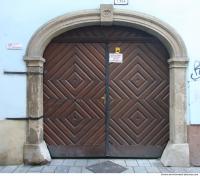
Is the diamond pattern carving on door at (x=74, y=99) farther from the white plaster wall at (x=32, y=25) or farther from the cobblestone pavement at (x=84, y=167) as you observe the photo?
the white plaster wall at (x=32, y=25)

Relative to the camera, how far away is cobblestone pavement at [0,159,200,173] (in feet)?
20.4

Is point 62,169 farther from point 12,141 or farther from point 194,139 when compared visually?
point 194,139

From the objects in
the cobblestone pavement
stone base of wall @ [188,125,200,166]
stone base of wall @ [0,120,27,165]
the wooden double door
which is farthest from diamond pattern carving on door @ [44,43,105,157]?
stone base of wall @ [188,125,200,166]

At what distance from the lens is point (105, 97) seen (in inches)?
274

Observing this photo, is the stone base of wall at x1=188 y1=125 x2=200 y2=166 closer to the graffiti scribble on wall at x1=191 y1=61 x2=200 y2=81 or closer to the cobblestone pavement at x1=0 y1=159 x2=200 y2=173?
the cobblestone pavement at x1=0 y1=159 x2=200 y2=173

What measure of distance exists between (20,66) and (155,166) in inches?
119

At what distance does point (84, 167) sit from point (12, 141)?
1.39 metres

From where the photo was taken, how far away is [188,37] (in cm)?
660

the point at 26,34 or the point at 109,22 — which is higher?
the point at 109,22

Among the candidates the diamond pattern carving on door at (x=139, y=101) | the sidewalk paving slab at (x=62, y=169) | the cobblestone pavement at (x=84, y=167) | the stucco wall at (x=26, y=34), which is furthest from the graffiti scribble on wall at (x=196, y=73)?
the sidewalk paving slab at (x=62, y=169)

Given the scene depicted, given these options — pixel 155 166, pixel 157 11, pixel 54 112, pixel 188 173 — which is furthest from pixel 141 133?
pixel 157 11

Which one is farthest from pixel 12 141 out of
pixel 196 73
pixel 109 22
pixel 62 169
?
pixel 196 73

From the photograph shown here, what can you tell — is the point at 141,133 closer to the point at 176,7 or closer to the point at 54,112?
the point at 54,112

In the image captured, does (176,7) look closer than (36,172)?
No
